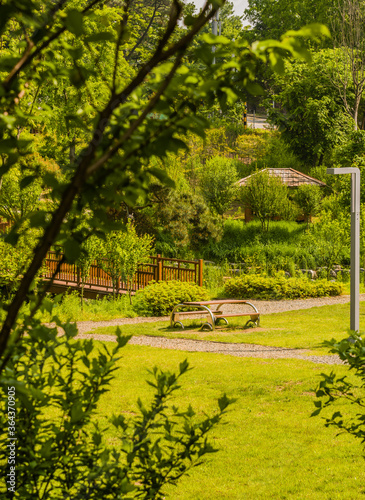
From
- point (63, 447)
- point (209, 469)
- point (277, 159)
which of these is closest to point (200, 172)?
point (277, 159)

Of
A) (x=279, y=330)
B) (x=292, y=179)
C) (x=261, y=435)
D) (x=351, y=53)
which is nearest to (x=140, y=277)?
(x=279, y=330)

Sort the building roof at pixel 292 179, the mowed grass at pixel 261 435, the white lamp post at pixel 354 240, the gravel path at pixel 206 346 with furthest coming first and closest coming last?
1. the building roof at pixel 292 179
2. the gravel path at pixel 206 346
3. the white lamp post at pixel 354 240
4. the mowed grass at pixel 261 435

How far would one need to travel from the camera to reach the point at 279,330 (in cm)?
1180

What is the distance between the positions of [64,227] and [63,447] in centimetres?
118

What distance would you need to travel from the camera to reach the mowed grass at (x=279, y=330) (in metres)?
10.6

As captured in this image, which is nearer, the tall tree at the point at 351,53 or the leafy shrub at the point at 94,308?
the leafy shrub at the point at 94,308

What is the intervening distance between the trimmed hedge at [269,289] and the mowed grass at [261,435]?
26.9 ft

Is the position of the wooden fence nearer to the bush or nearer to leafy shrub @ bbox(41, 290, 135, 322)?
leafy shrub @ bbox(41, 290, 135, 322)

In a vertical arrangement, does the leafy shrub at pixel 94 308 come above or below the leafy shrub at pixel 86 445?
below

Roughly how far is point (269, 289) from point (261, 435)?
11525 mm

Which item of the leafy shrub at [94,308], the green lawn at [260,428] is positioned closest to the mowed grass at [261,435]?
the green lawn at [260,428]

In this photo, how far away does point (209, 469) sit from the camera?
5023mm

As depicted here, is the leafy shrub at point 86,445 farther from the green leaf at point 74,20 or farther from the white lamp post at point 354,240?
the white lamp post at point 354,240

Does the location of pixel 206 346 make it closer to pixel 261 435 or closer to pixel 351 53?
pixel 261 435
